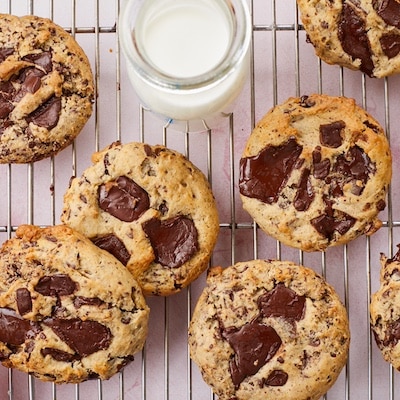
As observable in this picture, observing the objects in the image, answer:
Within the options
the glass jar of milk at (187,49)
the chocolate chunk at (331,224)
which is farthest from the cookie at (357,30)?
the chocolate chunk at (331,224)

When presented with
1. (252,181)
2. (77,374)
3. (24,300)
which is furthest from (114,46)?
(77,374)

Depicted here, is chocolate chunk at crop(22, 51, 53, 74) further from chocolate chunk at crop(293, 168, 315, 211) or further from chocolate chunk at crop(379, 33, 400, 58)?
chocolate chunk at crop(379, 33, 400, 58)

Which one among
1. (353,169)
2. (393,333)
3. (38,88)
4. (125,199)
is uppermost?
(38,88)

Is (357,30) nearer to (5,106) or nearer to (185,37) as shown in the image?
(185,37)

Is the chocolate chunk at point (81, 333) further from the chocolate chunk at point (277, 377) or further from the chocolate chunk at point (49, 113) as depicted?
the chocolate chunk at point (49, 113)

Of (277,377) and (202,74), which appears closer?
(202,74)

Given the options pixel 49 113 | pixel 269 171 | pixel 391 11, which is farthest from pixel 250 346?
pixel 391 11

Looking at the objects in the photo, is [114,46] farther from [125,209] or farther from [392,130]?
[392,130]
